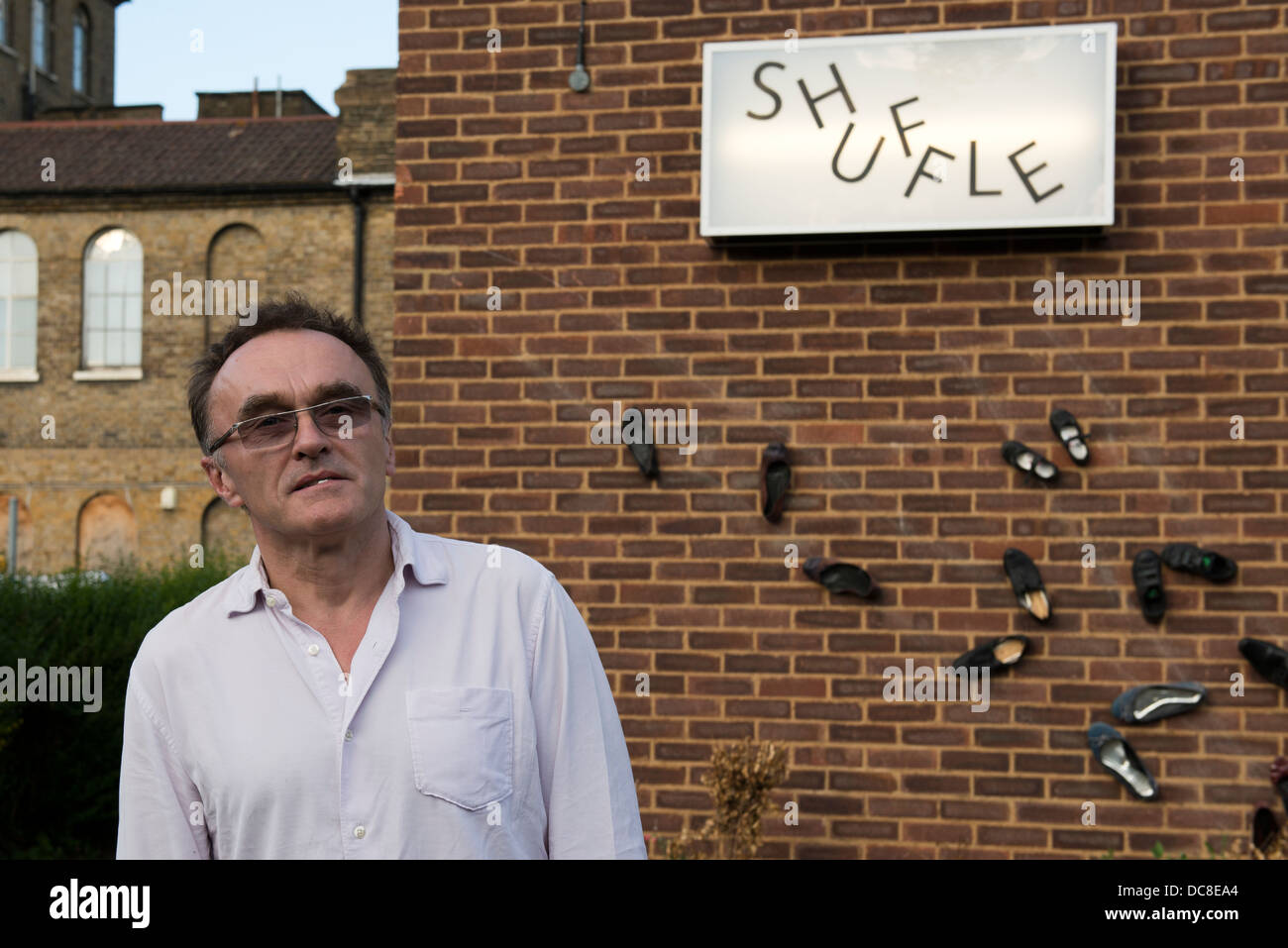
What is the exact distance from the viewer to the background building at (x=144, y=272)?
26.3 m

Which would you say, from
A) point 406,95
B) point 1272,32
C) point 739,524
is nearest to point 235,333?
point 739,524

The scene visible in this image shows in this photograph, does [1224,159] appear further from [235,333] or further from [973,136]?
[235,333]

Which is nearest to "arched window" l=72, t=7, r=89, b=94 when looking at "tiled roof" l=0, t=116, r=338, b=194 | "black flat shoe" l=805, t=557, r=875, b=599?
"tiled roof" l=0, t=116, r=338, b=194

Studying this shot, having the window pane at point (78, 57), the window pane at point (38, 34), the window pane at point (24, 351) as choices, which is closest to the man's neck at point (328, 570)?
the window pane at point (24, 351)

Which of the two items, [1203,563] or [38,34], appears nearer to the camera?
[1203,563]

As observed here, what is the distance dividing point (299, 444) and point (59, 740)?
18.8ft

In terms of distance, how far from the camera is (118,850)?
6.54 feet

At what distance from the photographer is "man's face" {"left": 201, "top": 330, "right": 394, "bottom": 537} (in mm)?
2061

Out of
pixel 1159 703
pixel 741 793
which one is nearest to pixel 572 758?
pixel 741 793

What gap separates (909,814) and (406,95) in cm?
324

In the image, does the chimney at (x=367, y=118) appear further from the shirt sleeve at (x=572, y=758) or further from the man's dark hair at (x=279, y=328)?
the shirt sleeve at (x=572, y=758)

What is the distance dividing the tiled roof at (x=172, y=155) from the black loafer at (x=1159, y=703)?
24356mm

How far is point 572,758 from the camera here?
6.70 feet

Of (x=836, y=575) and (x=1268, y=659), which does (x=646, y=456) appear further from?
(x=1268, y=659)
